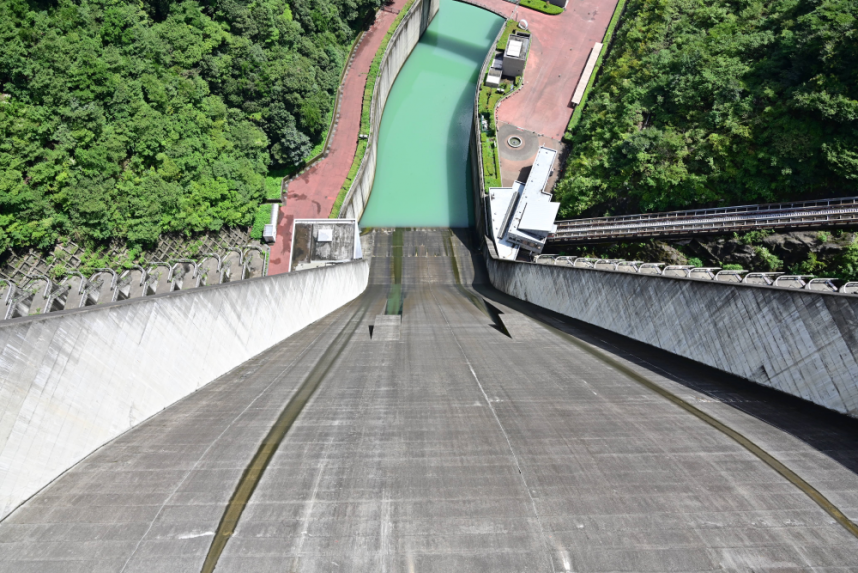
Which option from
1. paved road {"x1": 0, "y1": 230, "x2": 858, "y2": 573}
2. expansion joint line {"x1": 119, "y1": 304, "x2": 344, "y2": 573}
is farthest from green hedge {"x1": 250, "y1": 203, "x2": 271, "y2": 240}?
paved road {"x1": 0, "y1": 230, "x2": 858, "y2": 573}

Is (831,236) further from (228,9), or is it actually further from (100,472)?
(228,9)

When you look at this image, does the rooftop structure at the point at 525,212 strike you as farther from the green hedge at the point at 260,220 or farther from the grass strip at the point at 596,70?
the green hedge at the point at 260,220

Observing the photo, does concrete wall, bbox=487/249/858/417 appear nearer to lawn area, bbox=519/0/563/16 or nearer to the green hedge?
the green hedge

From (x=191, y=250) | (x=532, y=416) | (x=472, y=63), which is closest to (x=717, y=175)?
(x=532, y=416)

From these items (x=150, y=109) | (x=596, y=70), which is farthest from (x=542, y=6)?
(x=150, y=109)

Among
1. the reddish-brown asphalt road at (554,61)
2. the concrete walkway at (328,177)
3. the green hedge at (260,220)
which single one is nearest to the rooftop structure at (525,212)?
the reddish-brown asphalt road at (554,61)
